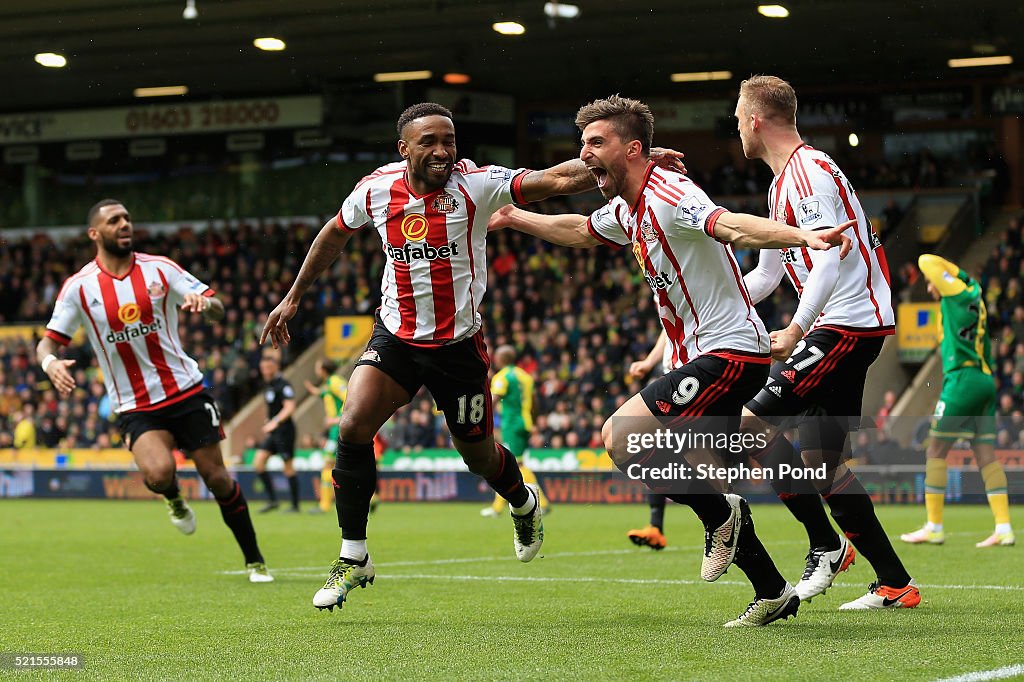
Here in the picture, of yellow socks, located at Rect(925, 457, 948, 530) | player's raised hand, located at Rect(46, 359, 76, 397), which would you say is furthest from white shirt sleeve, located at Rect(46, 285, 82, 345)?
yellow socks, located at Rect(925, 457, 948, 530)

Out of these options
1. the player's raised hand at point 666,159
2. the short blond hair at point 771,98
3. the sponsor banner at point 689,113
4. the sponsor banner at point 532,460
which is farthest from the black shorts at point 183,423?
the sponsor banner at point 689,113

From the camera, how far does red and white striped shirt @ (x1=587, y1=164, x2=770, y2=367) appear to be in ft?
19.5

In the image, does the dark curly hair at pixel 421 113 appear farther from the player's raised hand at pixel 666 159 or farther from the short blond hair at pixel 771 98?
the short blond hair at pixel 771 98

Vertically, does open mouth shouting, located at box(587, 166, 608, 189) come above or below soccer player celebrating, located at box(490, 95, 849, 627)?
above

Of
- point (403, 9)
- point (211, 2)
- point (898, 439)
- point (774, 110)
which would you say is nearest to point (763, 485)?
point (898, 439)

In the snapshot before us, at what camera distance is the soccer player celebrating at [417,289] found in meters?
6.61

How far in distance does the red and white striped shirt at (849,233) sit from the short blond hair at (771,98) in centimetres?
20

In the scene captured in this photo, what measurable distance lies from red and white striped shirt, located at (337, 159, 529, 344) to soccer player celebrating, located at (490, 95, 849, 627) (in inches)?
29.8

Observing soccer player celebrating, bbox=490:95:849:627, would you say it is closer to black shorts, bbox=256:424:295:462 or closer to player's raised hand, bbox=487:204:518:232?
player's raised hand, bbox=487:204:518:232

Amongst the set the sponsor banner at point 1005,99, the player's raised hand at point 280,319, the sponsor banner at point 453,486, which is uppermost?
the sponsor banner at point 1005,99

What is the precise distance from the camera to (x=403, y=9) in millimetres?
21594

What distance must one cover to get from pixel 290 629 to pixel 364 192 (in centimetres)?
205

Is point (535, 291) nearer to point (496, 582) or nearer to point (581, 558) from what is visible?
point (581, 558)

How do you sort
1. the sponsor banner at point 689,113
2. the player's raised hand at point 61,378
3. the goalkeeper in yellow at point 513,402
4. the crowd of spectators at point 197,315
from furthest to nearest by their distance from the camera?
1. the sponsor banner at point 689,113
2. the crowd of spectators at point 197,315
3. the goalkeeper in yellow at point 513,402
4. the player's raised hand at point 61,378
